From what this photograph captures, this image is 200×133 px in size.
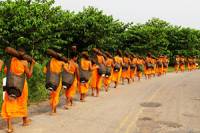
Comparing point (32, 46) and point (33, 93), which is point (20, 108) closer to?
point (33, 93)

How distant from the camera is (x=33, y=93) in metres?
16.7

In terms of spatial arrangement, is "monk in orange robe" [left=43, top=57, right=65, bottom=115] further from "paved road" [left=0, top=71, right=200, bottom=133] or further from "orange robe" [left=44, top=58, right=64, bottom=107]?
"paved road" [left=0, top=71, right=200, bottom=133]

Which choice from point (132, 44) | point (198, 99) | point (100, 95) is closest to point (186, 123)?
point (198, 99)

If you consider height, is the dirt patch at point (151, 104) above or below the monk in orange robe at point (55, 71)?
below

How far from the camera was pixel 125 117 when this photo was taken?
1321 centimetres

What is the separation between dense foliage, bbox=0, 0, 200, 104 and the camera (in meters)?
20.8

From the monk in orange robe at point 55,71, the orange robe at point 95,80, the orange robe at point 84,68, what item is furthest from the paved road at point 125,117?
the orange robe at point 95,80

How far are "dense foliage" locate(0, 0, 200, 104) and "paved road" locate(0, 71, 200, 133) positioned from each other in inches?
112

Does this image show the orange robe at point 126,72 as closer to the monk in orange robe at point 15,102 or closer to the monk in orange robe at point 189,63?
the monk in orange robe at point 15,102

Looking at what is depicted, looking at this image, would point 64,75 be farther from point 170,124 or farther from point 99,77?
point 99,77

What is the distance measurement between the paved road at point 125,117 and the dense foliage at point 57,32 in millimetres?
2857

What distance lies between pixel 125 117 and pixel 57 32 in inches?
522

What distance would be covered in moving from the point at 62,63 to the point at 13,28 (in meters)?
7.64

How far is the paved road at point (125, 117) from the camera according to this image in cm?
1133
